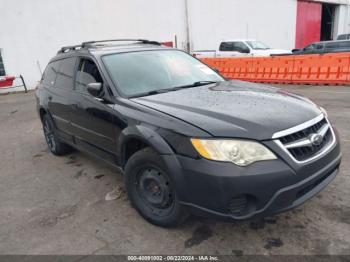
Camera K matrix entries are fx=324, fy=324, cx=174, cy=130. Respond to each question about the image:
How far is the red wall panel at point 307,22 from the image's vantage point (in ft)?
94.6

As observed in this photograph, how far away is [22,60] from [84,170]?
40.4 ft

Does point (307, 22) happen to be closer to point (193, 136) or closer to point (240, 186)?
point (193, 136)

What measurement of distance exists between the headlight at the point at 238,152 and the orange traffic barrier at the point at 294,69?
31.9 feet

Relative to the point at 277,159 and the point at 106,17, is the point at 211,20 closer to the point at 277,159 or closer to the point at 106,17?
the point at 106,17

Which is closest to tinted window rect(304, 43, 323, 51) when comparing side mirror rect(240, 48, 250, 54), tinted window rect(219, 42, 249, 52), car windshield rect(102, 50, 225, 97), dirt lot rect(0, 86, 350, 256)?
side mirror rect(240, 48, 250, 54)

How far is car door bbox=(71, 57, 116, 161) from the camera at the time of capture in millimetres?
3514

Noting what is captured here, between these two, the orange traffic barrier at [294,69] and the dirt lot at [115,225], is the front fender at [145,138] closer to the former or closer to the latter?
the dirt lot at [115,225]

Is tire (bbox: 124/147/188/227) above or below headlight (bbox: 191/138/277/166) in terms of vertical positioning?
below

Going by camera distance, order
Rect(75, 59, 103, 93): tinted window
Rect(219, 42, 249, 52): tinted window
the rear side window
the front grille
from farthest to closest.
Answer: the rear side window < Rect(219, 42, 249, 52): tinted window < Rect(75, 59, 103, 93): tinted window < the front grille

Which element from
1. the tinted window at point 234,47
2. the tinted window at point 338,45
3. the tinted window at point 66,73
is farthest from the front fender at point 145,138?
the tinted window at point 234,47

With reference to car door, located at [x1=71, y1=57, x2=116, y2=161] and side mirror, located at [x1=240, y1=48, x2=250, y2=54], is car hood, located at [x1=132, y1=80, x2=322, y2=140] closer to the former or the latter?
car door, located at [x1=71, y1=57, x2=116, y2=161]

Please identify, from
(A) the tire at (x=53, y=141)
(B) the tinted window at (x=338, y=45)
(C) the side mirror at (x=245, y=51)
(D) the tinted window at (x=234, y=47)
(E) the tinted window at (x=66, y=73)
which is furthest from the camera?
(D) the tinted window at (x=234, y=47)

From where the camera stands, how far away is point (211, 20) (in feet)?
71.4

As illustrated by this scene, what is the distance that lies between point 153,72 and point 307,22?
99.3 ft
